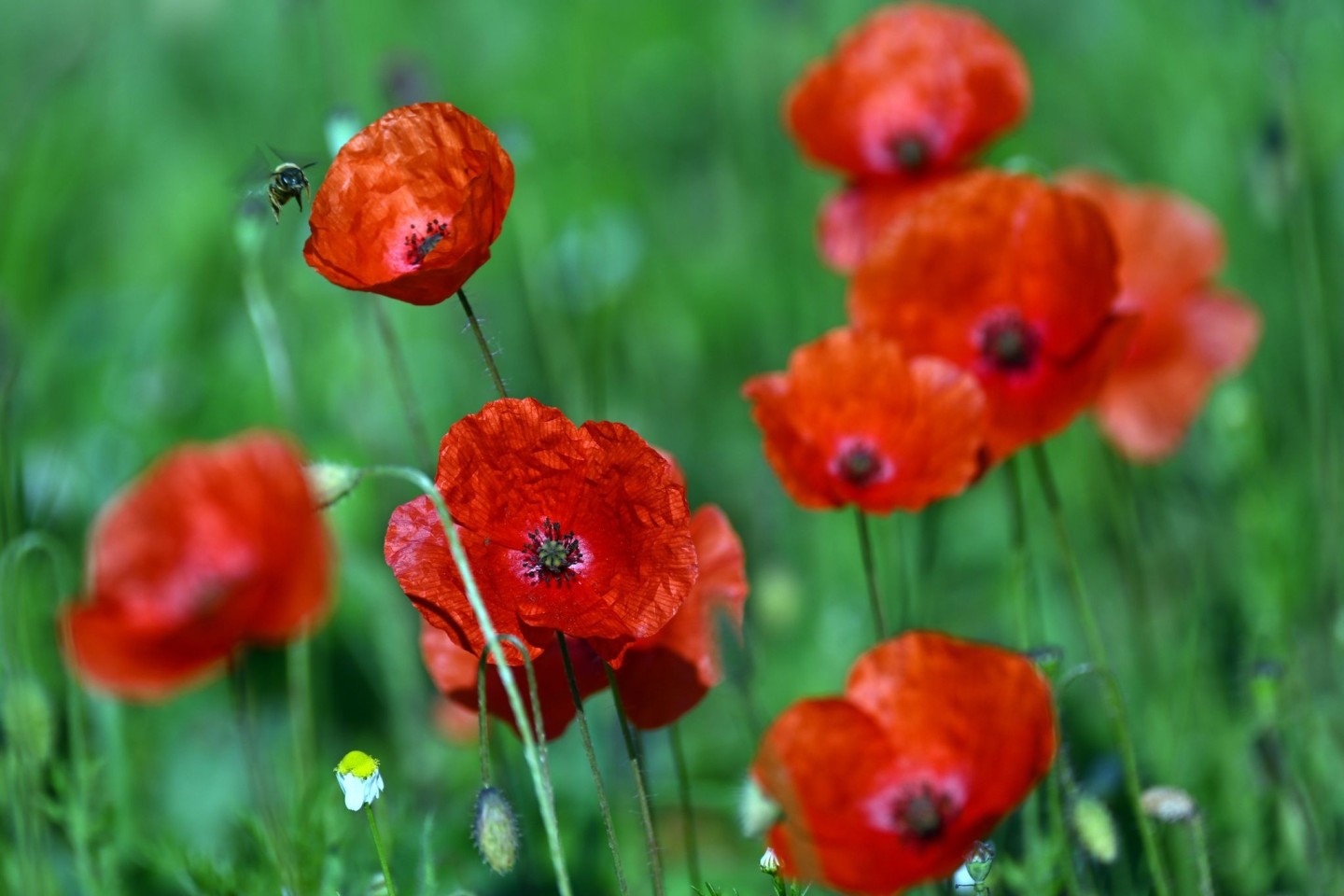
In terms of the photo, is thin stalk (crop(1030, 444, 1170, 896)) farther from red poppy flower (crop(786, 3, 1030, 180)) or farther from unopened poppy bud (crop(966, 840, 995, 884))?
red poppy flower (crop(786, 3, 1030, 180))

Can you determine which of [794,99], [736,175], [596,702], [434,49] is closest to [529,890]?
[596,702]

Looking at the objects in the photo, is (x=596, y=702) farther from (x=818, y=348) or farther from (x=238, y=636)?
(x=818, y=348)

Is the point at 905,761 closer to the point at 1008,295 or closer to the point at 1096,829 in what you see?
the point at 1096,829

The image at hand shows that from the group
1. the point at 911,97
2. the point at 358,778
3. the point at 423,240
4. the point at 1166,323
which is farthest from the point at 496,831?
the point at 1166,323

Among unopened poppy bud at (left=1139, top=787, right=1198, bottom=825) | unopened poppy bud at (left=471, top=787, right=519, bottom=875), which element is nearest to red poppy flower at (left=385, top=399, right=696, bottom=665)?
unopened poppy bud at (left=471, top=787, right=519, bottom=875)

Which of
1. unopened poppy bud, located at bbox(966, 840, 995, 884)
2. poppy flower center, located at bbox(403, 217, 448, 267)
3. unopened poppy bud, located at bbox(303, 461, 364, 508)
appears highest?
poppy flower center, located at bbox(403, 217, 448, 267)
